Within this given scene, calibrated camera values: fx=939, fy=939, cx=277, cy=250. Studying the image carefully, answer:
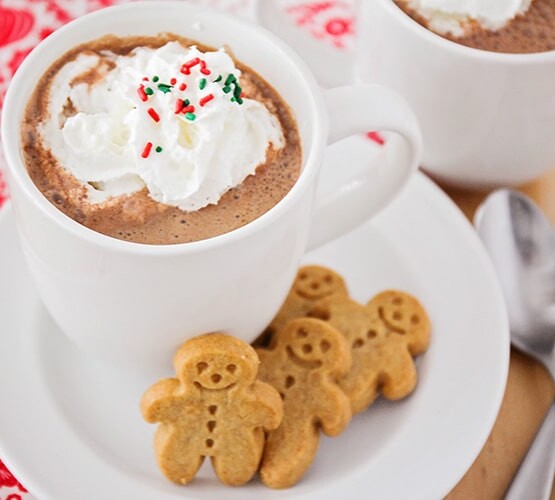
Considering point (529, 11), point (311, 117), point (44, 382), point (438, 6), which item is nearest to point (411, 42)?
point (438, 6)

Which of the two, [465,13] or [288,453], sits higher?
[465,13]

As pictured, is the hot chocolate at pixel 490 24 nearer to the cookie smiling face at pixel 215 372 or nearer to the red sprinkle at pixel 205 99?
the red sprinkle at pixel 205 99

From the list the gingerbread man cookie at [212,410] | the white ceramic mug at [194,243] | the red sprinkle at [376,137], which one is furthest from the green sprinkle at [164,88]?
the red sprinkle at [376,137]

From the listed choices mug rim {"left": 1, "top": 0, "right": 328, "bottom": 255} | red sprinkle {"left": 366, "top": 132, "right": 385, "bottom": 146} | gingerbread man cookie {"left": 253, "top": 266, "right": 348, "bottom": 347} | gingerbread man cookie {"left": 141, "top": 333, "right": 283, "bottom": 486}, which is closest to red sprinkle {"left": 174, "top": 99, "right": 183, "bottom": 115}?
mug rim {"left": 1, "top": 0, "right": 328, "bottom": 255}

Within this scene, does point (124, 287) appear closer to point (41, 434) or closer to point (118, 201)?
point (118, 201)

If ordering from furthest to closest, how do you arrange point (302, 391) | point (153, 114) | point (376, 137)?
point (376, 137)
point (302, 391)
point (153, 114)

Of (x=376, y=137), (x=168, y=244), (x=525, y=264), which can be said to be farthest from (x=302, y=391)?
(x=376, y=137)

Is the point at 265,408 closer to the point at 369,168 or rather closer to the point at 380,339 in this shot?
the point at 380,339
